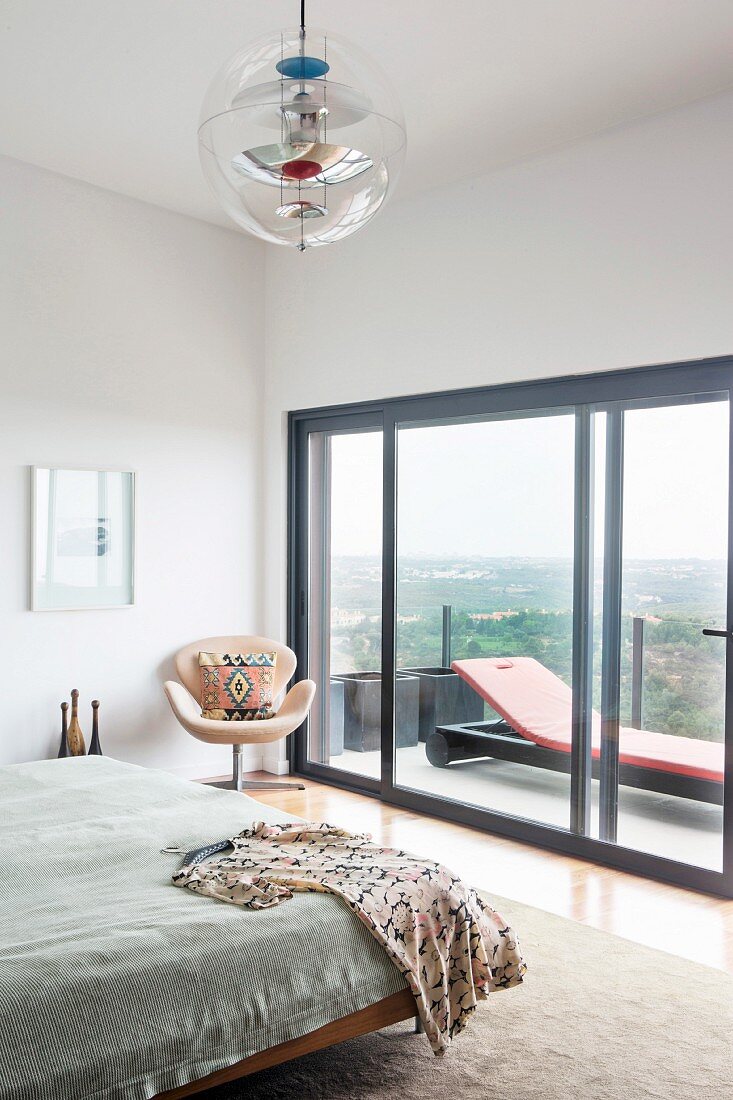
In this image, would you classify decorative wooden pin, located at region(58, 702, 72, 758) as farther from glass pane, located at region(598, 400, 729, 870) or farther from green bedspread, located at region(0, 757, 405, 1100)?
glass pane, located at region(598, 400, 729, 870)

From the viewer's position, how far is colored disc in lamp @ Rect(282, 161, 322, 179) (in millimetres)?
1794

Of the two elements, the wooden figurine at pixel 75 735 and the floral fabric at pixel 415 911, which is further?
the wooden figurine at pixel 75 735

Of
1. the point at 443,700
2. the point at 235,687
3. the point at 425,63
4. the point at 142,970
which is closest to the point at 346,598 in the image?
the point at 235,687

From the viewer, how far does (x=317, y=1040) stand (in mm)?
2182

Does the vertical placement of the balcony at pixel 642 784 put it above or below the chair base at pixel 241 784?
above

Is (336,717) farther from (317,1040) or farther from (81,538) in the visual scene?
(317,1040)

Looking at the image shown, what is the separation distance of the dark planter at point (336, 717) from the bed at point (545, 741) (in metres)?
0.73

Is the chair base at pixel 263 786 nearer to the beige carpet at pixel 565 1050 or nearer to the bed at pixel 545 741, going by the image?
the bed at pixel 545 741

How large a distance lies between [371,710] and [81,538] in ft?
5.82

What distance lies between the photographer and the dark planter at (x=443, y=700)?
4.72 meters

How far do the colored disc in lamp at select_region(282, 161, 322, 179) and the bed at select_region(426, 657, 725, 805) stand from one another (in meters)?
2.82

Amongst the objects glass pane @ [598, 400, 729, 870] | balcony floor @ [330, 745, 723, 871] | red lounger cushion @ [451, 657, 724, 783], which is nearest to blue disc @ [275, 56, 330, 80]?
glass pane @ [598, 400, 729, 870]

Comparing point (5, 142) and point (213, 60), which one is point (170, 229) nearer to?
point (5, 142)

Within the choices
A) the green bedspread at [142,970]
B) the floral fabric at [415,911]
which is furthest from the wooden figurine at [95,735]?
the floral fabric at [415,911]
